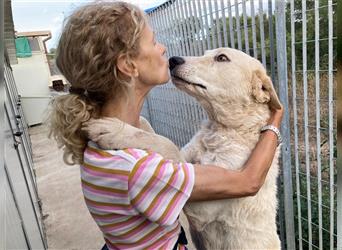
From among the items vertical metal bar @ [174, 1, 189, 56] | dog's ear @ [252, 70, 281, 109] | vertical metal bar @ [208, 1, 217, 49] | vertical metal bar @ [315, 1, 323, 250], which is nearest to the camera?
dog's ear @ [252, 70, 281, 109]

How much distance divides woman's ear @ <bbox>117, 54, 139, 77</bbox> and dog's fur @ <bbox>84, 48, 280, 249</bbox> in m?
0.23

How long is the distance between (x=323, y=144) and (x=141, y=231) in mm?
1718

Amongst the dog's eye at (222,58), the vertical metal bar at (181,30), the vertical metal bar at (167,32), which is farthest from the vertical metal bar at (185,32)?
the dog's eye at (222,58)

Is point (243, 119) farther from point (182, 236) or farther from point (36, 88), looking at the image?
point (36, 88)

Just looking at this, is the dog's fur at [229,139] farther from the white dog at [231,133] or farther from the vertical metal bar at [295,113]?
the vertical metal bar at [295,113]

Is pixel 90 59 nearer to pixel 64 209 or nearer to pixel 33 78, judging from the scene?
pixel 64 209

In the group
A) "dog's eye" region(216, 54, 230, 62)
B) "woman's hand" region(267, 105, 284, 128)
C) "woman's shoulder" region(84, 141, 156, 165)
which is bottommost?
"woman's hand" region(267, 105, 284, 128)

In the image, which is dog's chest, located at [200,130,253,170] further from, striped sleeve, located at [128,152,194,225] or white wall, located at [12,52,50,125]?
white wall, located at [12,52,50,125]

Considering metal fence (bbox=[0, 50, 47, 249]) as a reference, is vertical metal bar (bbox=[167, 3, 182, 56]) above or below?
above

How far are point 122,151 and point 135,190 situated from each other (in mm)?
145

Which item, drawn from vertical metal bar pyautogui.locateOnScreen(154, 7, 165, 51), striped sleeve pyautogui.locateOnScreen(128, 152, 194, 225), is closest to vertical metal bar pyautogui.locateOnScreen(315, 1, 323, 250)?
striped sleeve pyautogui.locateOnScreen(128, 152, 194, 225)

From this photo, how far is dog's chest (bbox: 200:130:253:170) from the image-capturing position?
1.58 metres

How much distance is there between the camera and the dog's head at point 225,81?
1801 millimetres

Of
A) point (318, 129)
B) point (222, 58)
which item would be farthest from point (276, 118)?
point (318, 129)
